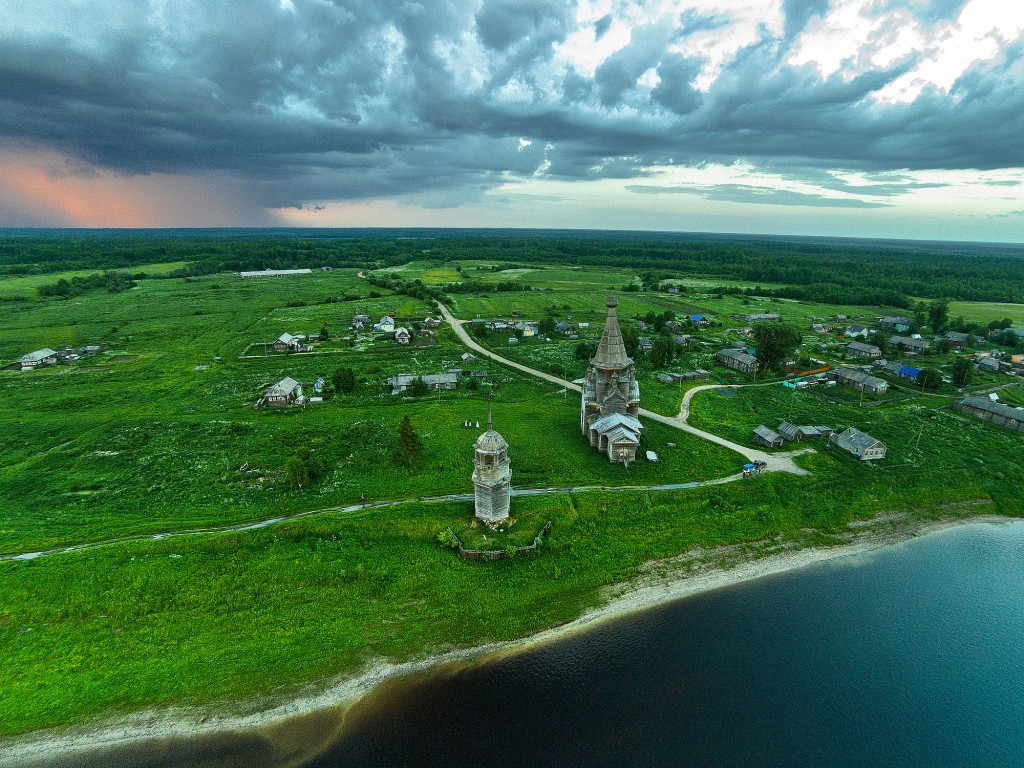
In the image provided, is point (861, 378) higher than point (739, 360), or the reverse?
point (861, 378)

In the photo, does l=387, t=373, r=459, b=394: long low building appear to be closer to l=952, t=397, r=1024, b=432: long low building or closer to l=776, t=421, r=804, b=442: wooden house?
l=776, t=421, r=804, b=442: wooden house

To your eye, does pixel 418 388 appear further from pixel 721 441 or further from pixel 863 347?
pixel 863 347

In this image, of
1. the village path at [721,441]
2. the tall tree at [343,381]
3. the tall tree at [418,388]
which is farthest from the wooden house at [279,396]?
the village path at [721,441]

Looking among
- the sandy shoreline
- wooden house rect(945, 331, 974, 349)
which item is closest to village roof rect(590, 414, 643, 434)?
the sandy shoreline

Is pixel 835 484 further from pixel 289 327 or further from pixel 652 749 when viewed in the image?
pixel 289 327

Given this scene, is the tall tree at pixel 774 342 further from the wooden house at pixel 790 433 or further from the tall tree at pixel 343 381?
the tall tree at pixel 343 381

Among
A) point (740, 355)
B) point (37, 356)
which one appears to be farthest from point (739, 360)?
point (37, 356)
